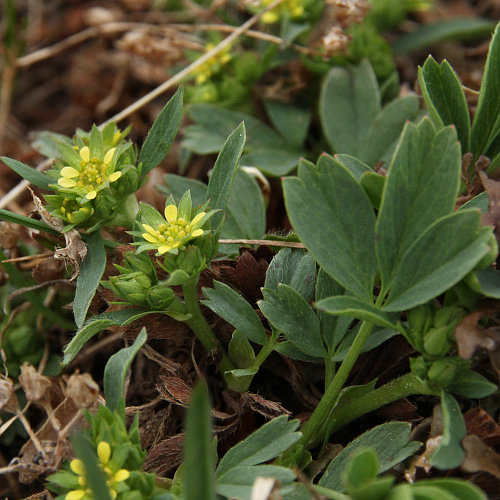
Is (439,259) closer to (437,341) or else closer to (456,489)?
(437,341)

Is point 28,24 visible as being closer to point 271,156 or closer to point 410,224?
point 271,156

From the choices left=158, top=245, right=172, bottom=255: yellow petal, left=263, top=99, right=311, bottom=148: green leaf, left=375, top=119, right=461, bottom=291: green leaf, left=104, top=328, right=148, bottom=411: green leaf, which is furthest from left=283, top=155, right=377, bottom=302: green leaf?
left=263, top=99, right=311, bottom=148: green leaf

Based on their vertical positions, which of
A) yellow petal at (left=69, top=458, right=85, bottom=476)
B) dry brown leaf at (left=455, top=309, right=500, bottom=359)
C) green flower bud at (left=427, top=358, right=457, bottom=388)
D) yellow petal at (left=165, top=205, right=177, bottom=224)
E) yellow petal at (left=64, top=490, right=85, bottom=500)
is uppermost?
yellow petal at (left=165, top=205, right=177, bottom=224)

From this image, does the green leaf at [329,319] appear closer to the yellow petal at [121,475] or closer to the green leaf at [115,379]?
the green leaf at [115,379]

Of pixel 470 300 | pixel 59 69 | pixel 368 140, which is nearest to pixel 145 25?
pixel 59 69

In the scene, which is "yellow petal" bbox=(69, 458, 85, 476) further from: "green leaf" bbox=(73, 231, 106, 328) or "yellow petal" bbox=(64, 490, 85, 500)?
"green leaf" bbox=(73, 231, 106, 328)

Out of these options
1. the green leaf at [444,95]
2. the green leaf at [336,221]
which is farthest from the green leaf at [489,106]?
the green leaf at [336,221]
